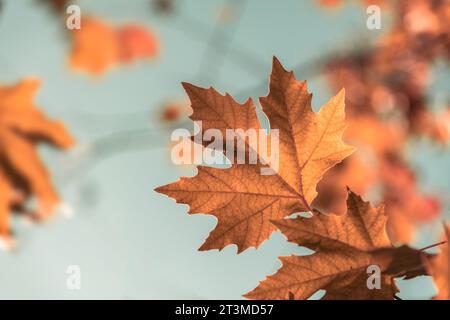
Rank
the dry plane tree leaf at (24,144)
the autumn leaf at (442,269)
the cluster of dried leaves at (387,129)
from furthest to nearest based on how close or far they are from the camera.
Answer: the cluster of dried leaves at (387,129), the dry plane tree leaf at (24,144), the autumn leaf at (442,269)

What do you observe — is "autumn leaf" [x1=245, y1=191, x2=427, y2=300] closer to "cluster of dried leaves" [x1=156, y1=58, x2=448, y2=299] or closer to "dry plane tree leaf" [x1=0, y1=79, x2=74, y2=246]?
"cluster of dried leaves" [x1=156, y1=58, x2=448, y2=299]

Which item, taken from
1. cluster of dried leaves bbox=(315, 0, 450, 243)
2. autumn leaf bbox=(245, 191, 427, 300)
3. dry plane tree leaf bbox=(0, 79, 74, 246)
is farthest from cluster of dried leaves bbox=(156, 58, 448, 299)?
cluster of dried leaves bbox=(315, 0, 450, 243)

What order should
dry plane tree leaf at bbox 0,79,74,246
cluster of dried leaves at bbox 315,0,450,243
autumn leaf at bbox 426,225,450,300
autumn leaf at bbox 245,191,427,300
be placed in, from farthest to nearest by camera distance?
cluster of dried leaves at bbox 315,0,450,243, dry plane tree leaf at bbox 0,79,74,246, autumn leaf at bbox 245,191,427,300, autumn leaf at bbox 426,225,450,300

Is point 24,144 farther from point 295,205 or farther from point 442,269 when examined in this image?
point 442,269

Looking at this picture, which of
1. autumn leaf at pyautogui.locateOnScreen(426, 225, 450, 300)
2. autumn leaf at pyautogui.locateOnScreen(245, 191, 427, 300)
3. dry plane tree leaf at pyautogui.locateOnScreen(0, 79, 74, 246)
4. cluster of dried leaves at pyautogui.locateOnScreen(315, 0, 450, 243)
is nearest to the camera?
autumn leaf at pyautogui.locateOnScreen(426, 225, 450, 300)

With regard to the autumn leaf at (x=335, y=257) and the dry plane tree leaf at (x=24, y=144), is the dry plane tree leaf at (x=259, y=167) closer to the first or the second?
the autumn leaf at (x=335, y=257)

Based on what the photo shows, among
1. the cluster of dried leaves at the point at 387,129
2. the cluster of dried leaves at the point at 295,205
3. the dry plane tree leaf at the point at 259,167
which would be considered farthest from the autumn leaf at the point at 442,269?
the cluster of dried leaves at the point at 387,129
